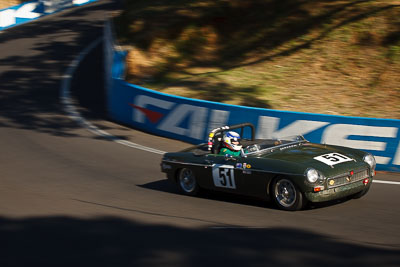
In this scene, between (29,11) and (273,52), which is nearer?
(273,52)


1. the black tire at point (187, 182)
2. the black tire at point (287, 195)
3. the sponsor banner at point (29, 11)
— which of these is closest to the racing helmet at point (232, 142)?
the black tire at point (187, 182)

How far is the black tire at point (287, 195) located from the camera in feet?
29.0

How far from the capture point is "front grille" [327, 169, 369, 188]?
28.5ft

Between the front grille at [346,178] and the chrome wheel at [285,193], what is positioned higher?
the front grille at [346,178]

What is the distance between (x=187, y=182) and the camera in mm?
10789

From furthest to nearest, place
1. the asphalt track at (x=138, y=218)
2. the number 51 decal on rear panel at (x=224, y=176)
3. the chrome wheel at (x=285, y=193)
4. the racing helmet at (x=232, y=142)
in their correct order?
the racing helmet at (x=232, y=142)
the number 51 decal on rear panel at (x=224, y=176)
the chrome wheel at (x=285, y=193)
the asphalt track at (x=138, y=218)

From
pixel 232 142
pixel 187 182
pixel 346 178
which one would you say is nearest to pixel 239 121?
pixel 187 182

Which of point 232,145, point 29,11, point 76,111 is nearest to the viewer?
point 232,145

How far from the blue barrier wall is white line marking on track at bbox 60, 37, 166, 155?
3.48ft

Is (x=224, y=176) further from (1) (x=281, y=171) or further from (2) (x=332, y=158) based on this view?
(2) (x=332, y=158)

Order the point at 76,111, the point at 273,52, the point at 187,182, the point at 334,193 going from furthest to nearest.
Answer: the point at 273,52, the point at 76,111, the point at 187,182, the point at 334,193

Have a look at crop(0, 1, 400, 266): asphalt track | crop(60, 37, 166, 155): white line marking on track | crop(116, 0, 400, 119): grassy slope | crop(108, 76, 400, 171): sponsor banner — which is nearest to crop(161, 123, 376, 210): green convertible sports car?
crop(0, 1, 400, 266): asphalt track

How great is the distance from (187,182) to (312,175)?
9.66 feet

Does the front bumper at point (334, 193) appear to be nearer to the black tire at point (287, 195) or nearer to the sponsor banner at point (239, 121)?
the black tire at point (287, 195)
